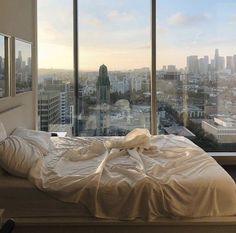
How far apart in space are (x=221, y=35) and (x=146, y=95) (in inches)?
55.4

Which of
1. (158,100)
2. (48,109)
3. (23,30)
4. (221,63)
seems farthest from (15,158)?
(221,63)

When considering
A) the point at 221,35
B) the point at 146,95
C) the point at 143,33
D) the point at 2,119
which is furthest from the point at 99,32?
the point at 2,119

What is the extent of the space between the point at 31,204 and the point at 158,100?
3516 mm

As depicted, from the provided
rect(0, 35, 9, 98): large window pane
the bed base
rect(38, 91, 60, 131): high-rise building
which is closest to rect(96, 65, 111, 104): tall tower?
rect(38, 91, 60, 131): high-rise building

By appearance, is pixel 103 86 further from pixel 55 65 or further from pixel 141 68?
pixel 55 65

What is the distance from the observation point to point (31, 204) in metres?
2.66

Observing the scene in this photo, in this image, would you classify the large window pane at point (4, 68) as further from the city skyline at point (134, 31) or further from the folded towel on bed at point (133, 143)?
the city skyline at point (134, 31)

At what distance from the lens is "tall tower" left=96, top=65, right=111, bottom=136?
583cm

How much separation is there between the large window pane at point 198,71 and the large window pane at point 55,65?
1346 millimetres

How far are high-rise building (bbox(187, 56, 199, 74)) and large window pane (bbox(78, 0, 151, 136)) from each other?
61cm

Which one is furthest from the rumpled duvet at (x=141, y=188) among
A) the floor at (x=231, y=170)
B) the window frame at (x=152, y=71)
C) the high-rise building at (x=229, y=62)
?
the high-rise building at (x=229, y=62)

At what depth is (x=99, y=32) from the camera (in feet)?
18.9

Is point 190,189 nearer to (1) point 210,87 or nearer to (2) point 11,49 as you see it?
(2) point 11,49

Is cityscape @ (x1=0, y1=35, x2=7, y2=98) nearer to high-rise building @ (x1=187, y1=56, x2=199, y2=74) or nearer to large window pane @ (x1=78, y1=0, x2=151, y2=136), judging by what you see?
large window pane @ (x1=78, y1=0, x2=151, y2=136)
